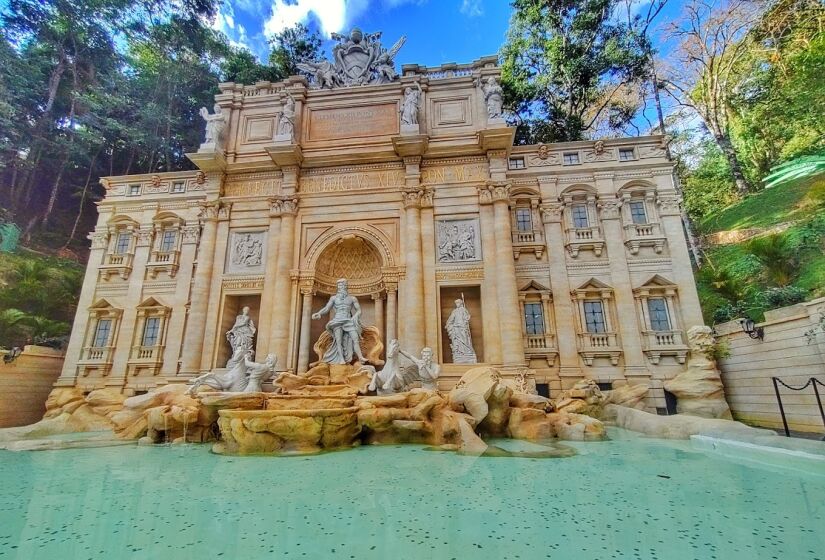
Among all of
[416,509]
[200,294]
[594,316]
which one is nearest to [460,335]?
[594,316]

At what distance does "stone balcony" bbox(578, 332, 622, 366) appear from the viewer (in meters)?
12.3

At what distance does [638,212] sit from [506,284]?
21.0ft

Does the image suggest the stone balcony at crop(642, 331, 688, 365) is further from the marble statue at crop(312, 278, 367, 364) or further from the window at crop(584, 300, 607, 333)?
the marble statue at crop(312, 278, 367, 364)

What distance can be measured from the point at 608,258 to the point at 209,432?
13443mm

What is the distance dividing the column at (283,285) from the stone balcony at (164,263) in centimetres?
488

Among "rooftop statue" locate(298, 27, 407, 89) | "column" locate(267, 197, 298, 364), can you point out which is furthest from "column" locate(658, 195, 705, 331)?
"column" locate(267, 197, 298, 364)

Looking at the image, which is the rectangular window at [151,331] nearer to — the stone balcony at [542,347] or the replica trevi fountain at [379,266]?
the replica trevi fountain at [379,266]

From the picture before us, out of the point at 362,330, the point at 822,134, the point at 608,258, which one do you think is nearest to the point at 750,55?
the point at 822,134

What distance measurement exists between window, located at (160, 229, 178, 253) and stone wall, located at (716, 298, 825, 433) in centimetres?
2007

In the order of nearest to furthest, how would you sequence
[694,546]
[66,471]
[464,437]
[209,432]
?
[694,546] → [66,471] → [464,437] → [209,432]

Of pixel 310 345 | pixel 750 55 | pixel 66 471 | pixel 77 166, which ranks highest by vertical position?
pixel 750 55

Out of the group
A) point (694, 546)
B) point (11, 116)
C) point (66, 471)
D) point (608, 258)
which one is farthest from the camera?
point (11, 116)

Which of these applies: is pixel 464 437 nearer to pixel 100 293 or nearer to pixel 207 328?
pixel 207 328

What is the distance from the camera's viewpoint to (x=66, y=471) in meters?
5.40
